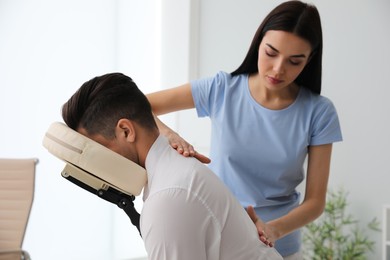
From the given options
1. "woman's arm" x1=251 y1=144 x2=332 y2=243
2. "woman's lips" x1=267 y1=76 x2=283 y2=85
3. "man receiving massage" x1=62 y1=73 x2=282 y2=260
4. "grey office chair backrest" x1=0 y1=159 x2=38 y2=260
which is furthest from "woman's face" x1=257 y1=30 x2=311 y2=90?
"grey office chair backrest" x1=0 y1=159 x2=38 y2=260

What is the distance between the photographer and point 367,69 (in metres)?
3.68

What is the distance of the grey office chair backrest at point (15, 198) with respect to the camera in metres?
3.03

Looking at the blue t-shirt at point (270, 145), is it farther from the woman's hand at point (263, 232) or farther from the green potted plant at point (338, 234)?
the green potted plant at point (338, 234)

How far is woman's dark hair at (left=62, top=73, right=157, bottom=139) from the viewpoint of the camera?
3.97 ft

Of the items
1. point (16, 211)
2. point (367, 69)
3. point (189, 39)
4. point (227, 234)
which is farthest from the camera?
point (189, 39)

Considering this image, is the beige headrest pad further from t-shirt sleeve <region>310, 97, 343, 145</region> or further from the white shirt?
t-shirt sleeve <region>310, 97, 343, 145</region>

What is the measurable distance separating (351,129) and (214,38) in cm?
115

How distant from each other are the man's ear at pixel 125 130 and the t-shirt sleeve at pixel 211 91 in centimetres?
57

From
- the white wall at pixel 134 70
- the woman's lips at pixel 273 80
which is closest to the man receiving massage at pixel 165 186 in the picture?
the woman's lips at pixel 273 80

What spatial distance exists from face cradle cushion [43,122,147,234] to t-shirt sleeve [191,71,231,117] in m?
0.59

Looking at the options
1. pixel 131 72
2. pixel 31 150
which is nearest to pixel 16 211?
pixel 31 150

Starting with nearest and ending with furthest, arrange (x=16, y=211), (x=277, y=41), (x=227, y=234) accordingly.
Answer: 1. (x=227, y=234)
2. (x=277, y=41)
3. (x=16, y=211)

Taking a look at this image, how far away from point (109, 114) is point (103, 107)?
20 mm

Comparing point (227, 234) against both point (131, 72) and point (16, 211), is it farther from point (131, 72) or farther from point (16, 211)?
point (131, 72)
